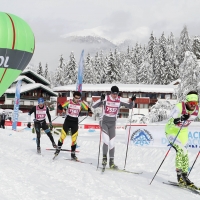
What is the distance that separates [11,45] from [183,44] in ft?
222

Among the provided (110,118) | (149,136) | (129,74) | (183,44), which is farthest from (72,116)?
(183,44)

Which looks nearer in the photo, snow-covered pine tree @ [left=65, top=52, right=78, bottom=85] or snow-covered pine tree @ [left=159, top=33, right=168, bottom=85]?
snow-covered pine tree @ [left=159, top=33, right=168, bottom=85]

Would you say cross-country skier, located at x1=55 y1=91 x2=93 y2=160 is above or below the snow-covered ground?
above

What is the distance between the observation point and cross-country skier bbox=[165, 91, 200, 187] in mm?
6584

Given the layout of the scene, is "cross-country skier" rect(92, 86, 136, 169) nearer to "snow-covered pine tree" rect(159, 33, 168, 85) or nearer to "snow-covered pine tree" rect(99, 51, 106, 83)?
"snow-covered pine tree" rect(159, 33, 168, 85)

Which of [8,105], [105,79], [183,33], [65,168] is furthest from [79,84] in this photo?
[183,33]

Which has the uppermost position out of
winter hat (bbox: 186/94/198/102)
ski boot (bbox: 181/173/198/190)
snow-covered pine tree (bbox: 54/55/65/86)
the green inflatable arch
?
snow-covered pine tree (bbox: 54/55/65/86)

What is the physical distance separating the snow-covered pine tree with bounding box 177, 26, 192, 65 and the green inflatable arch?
64632 mm

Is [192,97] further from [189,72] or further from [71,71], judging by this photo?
[71,71]

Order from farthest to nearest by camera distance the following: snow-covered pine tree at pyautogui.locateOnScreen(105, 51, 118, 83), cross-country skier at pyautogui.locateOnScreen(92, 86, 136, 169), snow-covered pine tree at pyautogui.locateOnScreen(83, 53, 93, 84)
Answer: snow-covered pine tree at pyautogui.locateOnScreen(83, 53, 93, 84), snow-covered pine tree at pyautogui.locateOnScreen(105, 51, 118, 83), cross-country skier at pyautogui.locateOnScreen(92, 86, 136, 169)

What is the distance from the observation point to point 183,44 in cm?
8150

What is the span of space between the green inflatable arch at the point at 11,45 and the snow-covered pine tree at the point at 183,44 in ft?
212

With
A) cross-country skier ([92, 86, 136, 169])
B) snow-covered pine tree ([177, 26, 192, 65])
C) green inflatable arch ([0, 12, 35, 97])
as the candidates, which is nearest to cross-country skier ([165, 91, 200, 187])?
cross-country skier ([92, 86, 136, 169])

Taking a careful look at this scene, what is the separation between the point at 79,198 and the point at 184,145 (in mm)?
2799
